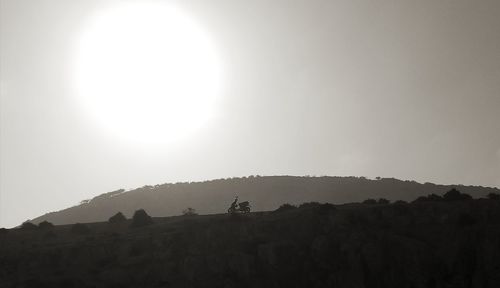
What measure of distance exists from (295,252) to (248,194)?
112 meters

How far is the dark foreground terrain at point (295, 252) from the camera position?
142 feet

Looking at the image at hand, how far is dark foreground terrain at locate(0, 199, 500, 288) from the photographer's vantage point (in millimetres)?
43312

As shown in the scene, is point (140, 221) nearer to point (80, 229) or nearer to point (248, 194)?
point (80, 229)

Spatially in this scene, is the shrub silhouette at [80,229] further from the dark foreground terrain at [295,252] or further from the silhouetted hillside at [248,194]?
the silhouetted hillside at [248,194]

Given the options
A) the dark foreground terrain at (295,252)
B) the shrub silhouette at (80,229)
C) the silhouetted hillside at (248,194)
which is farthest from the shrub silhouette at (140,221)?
the silhouetted hillside at (248,194)

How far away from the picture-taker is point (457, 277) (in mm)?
42156

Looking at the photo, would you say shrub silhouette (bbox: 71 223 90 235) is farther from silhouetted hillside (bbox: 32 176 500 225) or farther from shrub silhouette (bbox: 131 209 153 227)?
silhouetted hillside (bbox: 32 176 500 225)

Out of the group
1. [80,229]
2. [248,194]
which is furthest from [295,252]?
[248,194]

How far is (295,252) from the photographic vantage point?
152 feet

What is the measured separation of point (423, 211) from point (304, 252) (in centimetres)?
1382

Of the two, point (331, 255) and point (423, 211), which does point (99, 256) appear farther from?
point (423, 211)

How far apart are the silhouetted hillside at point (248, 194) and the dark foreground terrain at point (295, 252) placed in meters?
91.2

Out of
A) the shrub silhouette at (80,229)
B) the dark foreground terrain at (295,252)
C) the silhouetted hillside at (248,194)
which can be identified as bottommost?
the dark foreground terrain at (295,252)

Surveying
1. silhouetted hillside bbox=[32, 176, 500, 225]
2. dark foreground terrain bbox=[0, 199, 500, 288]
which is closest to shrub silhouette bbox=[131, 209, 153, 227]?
dark foreground terrain bbox=[0, 199, 500, 288]
